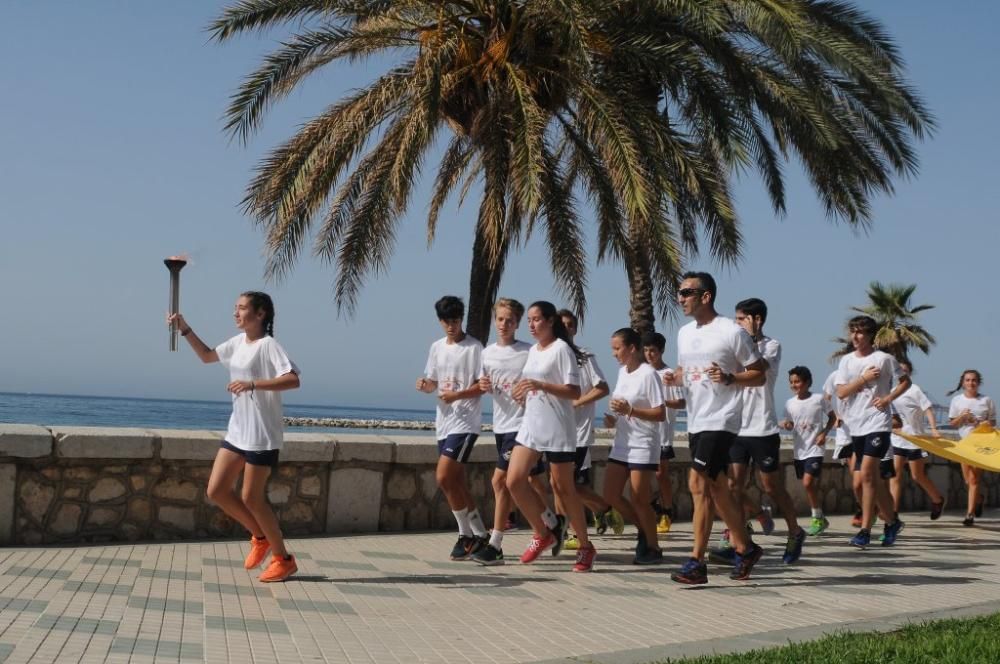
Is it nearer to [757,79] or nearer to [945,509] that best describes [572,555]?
[757,79]

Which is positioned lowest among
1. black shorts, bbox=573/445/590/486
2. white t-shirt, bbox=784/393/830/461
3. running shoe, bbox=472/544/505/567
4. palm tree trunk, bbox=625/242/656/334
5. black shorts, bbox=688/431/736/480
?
running shoe, bbox=472/544/505/567

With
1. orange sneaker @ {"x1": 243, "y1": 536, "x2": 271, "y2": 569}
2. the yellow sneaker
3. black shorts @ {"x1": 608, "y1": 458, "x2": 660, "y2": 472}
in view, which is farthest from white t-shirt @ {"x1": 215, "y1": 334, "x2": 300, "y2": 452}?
the yellow sneaker

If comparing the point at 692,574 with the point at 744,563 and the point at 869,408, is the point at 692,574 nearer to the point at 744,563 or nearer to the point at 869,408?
the point at 744,563

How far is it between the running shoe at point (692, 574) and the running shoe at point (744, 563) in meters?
A: 0.39

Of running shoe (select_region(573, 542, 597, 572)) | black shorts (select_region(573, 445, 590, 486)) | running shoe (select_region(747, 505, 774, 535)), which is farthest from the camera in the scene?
running shoe (select_region(747, 505, 774, 535))

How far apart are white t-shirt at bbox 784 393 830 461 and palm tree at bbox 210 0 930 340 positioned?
1.85m

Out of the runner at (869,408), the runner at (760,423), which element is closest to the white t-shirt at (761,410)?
the runner at (760,423)

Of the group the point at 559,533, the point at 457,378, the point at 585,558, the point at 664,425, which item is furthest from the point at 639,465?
the point at 664,425

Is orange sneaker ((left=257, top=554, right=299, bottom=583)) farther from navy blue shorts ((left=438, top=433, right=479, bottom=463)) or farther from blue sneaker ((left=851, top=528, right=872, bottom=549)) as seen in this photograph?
blue sneaker ((left=851, top=528, right=872, bottom=549))

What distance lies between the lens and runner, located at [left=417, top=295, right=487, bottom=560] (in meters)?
8.05

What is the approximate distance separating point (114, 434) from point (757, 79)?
8.51 meters

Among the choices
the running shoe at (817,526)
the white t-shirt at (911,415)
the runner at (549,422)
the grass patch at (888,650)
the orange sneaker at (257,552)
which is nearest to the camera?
the grass patch at (888,650)

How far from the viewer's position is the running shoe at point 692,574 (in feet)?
23.5

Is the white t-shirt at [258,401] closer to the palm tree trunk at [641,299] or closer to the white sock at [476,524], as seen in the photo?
the white sock at [476,524]
